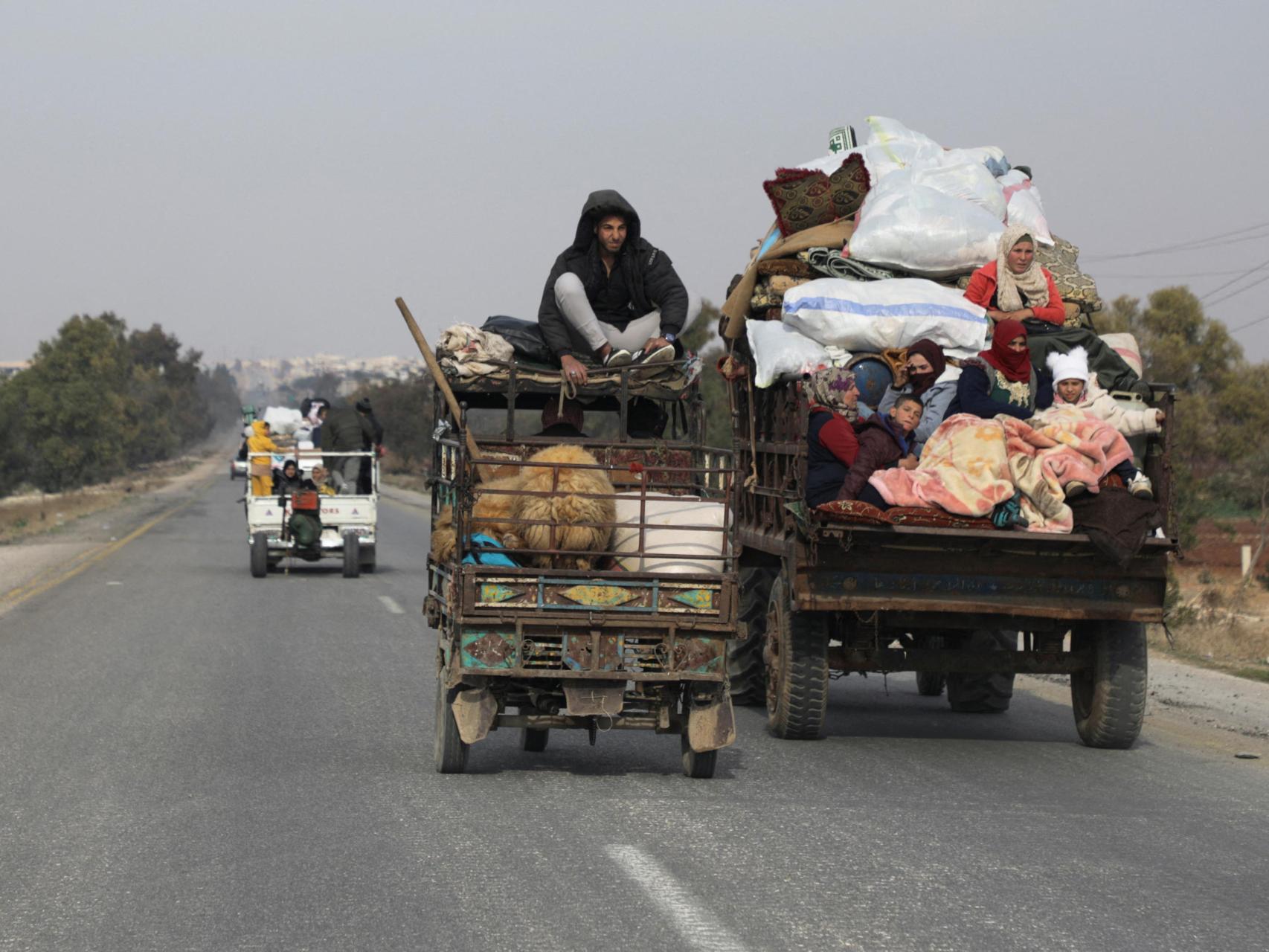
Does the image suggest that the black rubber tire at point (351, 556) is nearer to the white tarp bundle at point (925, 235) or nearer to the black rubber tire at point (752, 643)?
the black rubber tire at point (752, 643)

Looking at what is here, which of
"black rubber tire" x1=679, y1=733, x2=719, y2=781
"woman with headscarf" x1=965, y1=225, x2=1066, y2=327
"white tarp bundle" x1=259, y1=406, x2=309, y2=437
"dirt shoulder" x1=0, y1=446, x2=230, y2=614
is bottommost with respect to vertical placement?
"dirt shoulder" x1=0, y1=446, x2=230, y2=614

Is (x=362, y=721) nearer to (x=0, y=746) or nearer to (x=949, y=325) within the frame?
(x=0, y=746)

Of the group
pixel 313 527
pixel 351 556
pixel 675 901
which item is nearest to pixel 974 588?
pixel 675 901

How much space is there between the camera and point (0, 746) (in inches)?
397

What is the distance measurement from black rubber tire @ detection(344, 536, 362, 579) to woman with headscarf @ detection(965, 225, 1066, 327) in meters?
14.8

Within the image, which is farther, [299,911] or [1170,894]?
[1170,894]

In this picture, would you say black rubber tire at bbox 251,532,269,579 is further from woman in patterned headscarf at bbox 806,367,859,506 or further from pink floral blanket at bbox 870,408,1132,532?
pink floral blanket at bbox 870,408,1132,532

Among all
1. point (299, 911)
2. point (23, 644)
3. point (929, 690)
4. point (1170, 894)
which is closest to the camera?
point (299, 911)

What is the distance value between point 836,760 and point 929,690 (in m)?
3.97

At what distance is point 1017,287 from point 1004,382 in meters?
0.92

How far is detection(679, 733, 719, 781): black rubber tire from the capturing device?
29.7 ft

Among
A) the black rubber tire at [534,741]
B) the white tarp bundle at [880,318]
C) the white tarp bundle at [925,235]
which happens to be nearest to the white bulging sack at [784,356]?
the white tarp bundle at [880,318]

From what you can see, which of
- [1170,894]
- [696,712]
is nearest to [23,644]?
[696,712]

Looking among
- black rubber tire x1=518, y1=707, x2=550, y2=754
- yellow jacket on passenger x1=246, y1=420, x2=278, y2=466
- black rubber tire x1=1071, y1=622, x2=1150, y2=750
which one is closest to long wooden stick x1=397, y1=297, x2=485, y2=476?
black rubber tire x1=518, y1=707, x2=550, y2=754
